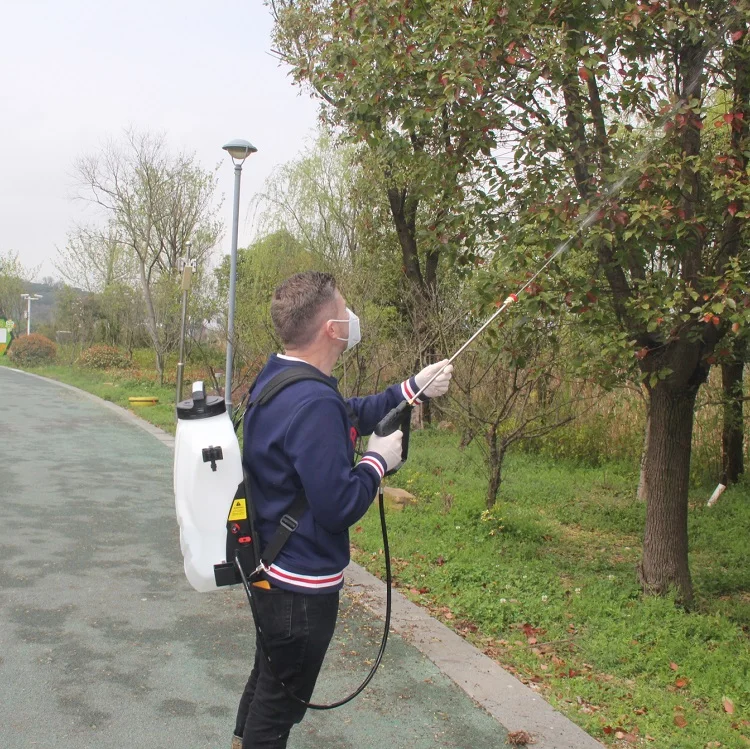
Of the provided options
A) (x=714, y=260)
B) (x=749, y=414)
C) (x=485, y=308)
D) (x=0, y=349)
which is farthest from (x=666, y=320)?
(x=0, y=349)

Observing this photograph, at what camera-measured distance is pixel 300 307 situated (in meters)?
2.66

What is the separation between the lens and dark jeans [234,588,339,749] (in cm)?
261

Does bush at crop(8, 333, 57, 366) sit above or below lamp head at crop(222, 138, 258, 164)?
below

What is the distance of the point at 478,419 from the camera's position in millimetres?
7953

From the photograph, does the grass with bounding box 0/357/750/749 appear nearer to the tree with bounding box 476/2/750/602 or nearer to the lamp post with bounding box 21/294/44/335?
the tree with bounding box 476/2/750/602

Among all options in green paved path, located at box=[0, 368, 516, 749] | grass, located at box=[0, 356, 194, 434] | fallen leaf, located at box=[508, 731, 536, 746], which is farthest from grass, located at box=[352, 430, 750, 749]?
grass, located at box=[0, 356, 194, 434]

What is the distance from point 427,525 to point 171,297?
19.9 metres

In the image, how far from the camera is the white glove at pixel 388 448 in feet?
8.86

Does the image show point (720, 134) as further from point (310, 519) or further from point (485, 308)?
point (310, 519)

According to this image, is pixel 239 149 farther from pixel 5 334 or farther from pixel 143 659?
pixel 5 334

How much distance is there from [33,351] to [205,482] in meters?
40.2

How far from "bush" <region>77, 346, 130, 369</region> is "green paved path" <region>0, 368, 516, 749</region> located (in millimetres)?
24966

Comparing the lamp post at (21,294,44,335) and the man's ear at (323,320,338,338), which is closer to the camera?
the man's ear at (323,320,338,338)

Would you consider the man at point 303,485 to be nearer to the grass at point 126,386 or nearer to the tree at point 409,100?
the tree at point 409,100
